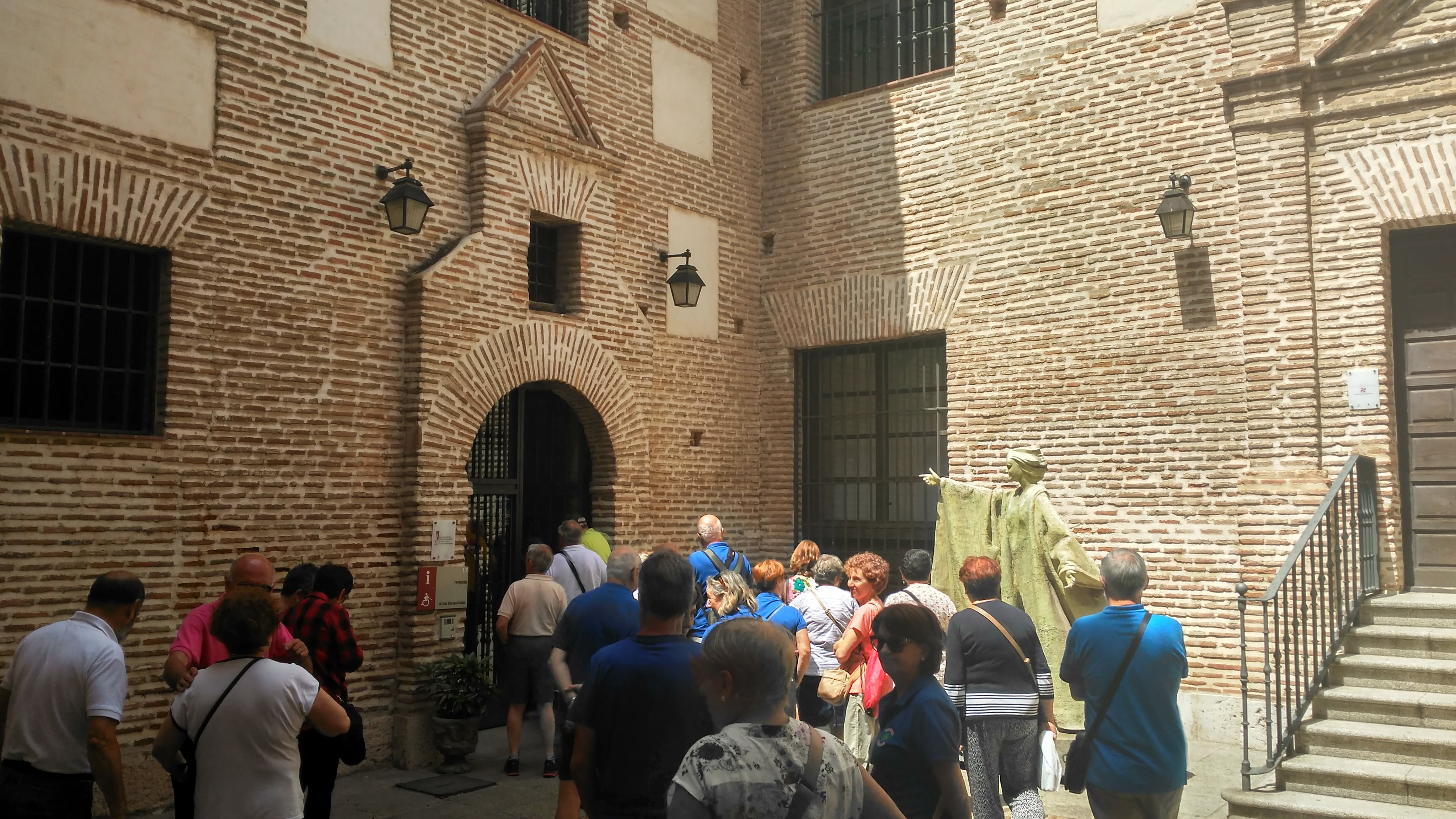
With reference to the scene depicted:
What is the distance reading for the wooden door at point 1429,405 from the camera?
24.8 ft

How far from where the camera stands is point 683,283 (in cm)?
1029

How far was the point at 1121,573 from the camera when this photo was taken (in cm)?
432

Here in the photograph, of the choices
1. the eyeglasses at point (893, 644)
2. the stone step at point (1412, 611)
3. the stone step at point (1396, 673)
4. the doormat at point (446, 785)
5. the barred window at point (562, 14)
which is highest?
the barred window at point (562, 14)

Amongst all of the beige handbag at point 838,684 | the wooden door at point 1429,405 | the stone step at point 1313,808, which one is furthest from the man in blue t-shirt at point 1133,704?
the wooden door at point 1429,405

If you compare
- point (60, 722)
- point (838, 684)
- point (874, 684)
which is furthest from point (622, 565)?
point (60, 722)

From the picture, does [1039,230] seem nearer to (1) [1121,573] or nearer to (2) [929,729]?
(1) [1121,573]

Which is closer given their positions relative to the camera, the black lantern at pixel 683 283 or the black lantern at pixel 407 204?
→ the black lantern at pixel 407 204

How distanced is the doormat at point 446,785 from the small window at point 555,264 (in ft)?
13.1

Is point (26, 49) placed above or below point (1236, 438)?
above

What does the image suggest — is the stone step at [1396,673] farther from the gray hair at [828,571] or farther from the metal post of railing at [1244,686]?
the gray hair at [828,571]

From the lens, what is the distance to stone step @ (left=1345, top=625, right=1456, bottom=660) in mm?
6473

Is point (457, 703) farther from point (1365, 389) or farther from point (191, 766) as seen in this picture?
point (1365, 389)

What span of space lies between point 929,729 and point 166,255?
5.88 meters

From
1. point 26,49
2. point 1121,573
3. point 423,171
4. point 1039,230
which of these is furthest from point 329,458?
point 1039,230
